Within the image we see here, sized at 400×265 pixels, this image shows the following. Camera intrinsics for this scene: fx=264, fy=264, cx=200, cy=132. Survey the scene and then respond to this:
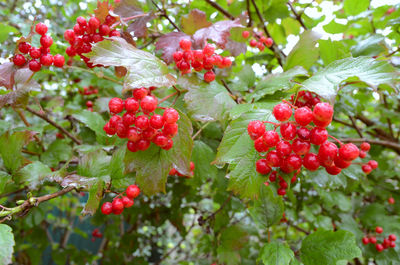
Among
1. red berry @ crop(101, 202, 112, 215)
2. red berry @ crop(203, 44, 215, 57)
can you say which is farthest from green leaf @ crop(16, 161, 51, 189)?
red berry @ crop(203, 44, 215, 57)

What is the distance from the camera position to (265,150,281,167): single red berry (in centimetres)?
83

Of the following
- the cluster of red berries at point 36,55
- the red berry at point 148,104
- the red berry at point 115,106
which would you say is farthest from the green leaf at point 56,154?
the red berry at point 148,104

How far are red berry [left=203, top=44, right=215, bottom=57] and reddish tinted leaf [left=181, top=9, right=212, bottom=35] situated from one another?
0.27 meters

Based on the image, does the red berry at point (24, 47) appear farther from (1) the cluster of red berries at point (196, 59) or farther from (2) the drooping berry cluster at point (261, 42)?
(2) the drooping berry cluster at point (261, 42)

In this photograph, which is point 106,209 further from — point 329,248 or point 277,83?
point 329,248

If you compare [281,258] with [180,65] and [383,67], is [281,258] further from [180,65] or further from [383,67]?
[180,65]

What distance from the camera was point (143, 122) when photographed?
2.79 feet

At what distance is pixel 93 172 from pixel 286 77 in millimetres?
868

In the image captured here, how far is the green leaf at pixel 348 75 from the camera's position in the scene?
0.72 m

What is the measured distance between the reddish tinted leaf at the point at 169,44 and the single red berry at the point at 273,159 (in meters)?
0.63

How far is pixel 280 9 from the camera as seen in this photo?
1.67 metres

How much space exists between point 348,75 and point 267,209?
2.20 feet

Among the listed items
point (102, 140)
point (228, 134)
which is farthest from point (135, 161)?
point (102, 140)

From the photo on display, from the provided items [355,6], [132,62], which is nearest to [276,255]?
[132,62]
